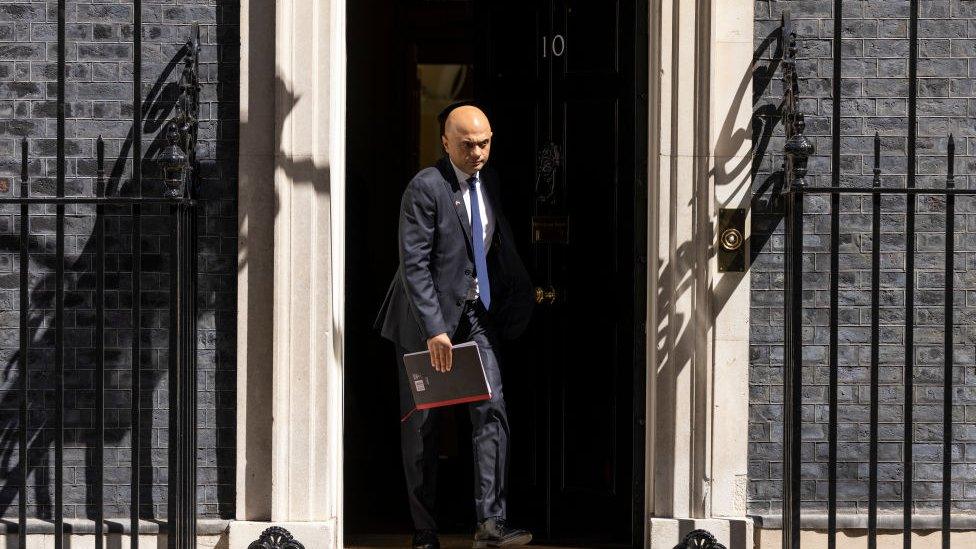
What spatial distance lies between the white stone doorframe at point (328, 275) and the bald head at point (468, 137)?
0.57m

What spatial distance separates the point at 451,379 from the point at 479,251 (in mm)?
616

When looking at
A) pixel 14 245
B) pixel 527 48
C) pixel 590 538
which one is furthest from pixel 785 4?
pixel 14 245

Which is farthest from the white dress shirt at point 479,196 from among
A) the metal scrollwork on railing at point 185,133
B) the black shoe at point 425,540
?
the black shoe at point 425,540

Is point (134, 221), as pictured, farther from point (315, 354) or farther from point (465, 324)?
point (465, 324)

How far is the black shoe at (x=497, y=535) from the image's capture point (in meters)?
5.61

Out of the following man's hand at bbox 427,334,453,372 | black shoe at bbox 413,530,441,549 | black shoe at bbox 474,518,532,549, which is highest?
man's hand at bbox 427,334,453,372

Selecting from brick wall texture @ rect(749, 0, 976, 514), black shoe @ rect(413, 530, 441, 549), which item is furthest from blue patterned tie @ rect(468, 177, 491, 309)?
brick wall texture @ rect(749, 0, 976, 514)

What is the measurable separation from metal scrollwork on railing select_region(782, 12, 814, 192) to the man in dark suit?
132 centimetres

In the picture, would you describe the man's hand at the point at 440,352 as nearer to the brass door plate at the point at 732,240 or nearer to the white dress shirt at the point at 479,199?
the white dress shirt at the point at 479,199

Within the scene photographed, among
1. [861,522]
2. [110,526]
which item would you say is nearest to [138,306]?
[110,526]

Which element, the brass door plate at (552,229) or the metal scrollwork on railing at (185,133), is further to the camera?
the brass door plate at (552,229)

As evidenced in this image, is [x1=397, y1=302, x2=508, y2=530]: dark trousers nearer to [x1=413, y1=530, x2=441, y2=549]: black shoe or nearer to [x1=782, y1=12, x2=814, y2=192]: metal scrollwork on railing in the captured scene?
[x1=413, y1=530, x2=441, y2=549]: black shoe

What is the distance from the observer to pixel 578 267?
6.42m

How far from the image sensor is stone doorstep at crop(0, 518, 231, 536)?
227 inches
